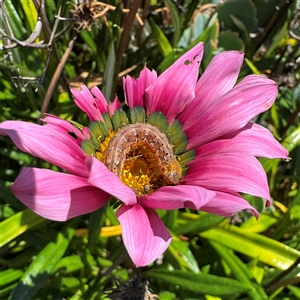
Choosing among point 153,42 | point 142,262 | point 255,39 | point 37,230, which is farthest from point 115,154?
point 255,39

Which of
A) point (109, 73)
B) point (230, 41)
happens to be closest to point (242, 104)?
point (109, 73)

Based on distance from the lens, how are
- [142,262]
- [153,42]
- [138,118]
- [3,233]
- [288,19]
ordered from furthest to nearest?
[153,42]
[288,19]
[3,233]
[138,118]
[142,262]

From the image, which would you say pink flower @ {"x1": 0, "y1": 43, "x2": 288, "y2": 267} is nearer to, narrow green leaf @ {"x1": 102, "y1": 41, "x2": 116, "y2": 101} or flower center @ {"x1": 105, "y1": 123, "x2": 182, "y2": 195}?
flower center @ {"x1": 105, "y1": 123, "x2": 182, "y2": 195}

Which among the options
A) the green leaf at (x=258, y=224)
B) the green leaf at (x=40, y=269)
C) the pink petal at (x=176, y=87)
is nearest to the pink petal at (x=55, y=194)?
the pink petal at (x=176, y=87)

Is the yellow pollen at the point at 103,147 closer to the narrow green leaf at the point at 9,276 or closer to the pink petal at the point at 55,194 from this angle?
the pink petal at the point at 55,194

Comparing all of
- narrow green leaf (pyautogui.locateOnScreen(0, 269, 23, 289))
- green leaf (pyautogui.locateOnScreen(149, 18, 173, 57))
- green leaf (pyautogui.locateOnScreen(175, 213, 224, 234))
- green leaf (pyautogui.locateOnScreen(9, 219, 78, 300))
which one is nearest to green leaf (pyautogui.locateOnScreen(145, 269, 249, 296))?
green leaf (pyautogui.locateOnScreen(175, 213, 224, 234))

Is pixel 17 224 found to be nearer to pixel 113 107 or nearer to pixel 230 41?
pixel 113 107

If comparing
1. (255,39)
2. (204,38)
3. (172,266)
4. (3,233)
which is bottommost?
(172,266)

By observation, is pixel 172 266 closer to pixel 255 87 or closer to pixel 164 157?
pixel 164 157
